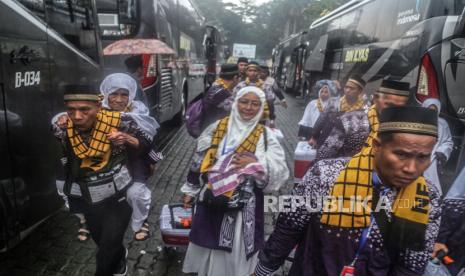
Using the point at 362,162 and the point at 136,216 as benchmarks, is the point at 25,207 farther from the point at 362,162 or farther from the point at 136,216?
the point at 362,162

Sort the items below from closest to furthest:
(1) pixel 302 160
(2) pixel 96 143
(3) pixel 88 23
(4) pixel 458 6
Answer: (2) pixel 96 143, (3) pixel 88 23, (1) pixel 302 160, (4) pixel 458 6

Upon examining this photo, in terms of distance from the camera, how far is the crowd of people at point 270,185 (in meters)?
1.68

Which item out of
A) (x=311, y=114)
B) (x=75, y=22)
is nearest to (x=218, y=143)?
(x=75, y=22)

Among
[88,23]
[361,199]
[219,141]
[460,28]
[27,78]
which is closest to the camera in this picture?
[361,199]

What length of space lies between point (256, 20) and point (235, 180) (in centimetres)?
7321

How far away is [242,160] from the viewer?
2.63 m

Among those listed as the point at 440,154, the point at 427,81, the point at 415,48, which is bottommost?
the point at 440,154

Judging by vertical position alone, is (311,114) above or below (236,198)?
above

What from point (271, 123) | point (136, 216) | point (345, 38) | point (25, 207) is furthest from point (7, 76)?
point (345, 38)

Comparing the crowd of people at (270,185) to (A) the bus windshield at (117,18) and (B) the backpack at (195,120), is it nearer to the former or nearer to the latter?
(B) the backpack at (195,120)

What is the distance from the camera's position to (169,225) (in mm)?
3531

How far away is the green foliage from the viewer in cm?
5219

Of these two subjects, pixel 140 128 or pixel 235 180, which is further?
pixel 140 128

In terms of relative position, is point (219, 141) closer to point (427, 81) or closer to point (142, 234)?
point (142, 234)
